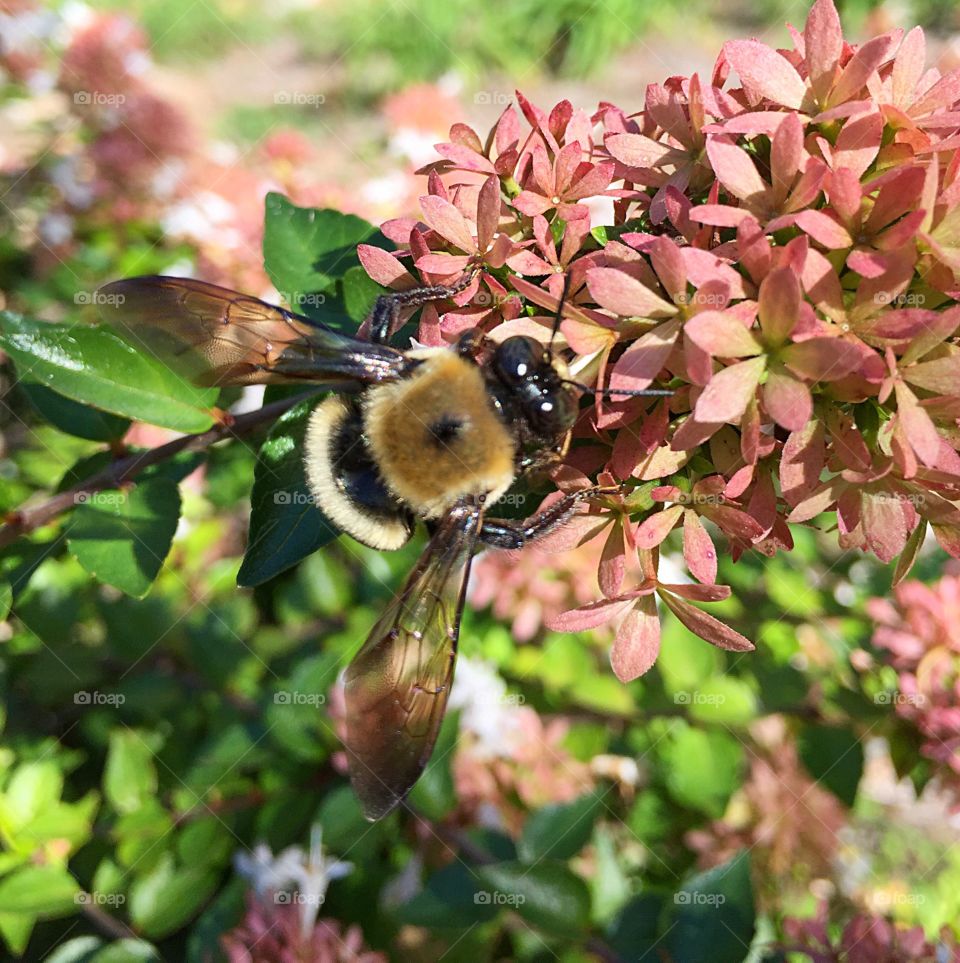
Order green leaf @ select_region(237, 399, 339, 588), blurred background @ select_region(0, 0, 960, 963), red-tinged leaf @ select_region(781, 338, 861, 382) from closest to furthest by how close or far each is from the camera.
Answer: red-tinged leaf @ select_region(781, 338, 861, 382), green leaf @ select_region(237, 399, 339, 588), blurred background @ select_region(0, 0, 960, 963)

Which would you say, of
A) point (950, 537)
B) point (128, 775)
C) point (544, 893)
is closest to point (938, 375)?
point (950, 537)

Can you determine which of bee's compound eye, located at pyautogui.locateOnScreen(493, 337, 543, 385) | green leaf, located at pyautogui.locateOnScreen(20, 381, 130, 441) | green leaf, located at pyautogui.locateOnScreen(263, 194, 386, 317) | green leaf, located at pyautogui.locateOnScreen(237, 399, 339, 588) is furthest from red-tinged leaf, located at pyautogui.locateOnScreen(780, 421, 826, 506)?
green leaf, located at pyautogui.locateOnScreen(20, 381, 130, 441)

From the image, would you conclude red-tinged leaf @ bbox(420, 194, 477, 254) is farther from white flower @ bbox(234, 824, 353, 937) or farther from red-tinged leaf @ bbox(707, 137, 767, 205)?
white flower @ bbox(234, 824, 353, 937)

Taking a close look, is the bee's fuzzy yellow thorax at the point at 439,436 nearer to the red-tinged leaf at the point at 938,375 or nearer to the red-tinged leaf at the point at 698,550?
the red-tinged leaf at the point at 698,550

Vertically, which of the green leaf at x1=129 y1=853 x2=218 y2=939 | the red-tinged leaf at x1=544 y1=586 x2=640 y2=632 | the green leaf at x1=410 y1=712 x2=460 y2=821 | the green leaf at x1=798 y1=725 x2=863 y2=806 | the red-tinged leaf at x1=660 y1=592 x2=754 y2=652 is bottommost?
the green leaf at x1=798 y1=725 x2=863 y2=806

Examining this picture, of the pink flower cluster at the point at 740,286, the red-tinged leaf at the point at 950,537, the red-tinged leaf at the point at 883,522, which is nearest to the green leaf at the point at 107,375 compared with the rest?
the pink flower cluster at the point at 740,286

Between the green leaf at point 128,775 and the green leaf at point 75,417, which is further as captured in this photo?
the green leaf at point 128,775
